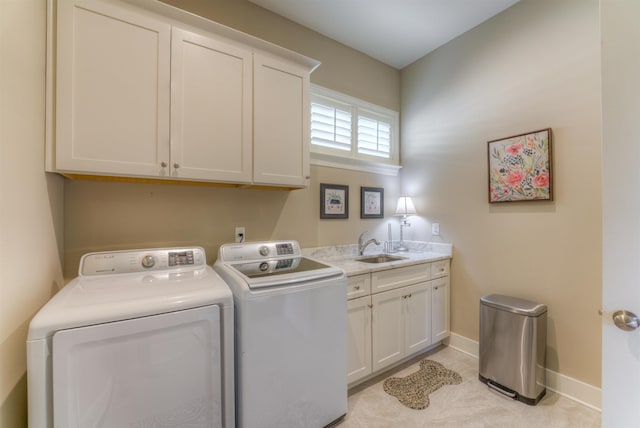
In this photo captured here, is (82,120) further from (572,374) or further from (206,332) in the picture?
(572,374)

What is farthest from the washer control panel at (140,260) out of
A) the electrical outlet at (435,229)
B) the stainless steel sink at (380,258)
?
the electrical outlet at (435,229)

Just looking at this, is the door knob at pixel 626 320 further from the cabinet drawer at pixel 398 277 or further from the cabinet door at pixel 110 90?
the cabinet door at pixel 110 90

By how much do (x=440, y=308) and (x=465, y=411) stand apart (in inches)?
35.3

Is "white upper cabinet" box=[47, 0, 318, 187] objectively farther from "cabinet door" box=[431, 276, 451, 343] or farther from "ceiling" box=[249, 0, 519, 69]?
"cabinet door" box=[431, 276, 451, 343]

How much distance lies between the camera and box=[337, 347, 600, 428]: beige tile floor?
5.48 feet

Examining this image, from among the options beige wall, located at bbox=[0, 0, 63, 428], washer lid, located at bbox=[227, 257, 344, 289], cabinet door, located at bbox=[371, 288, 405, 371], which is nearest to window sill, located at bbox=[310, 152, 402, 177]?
washer lid, located at bbox=[227, 257, 344, 289]

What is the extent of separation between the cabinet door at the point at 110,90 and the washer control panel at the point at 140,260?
483mm

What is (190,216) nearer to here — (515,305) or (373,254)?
(373,254)

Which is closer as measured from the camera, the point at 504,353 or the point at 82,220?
the point at 82,220

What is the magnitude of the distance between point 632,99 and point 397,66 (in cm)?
271

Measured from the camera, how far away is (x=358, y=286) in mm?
1953

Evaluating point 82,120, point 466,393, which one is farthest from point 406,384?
point 82,120

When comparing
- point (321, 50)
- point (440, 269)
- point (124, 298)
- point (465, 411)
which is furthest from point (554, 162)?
point (124, 298)

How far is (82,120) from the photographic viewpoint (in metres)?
1.33
